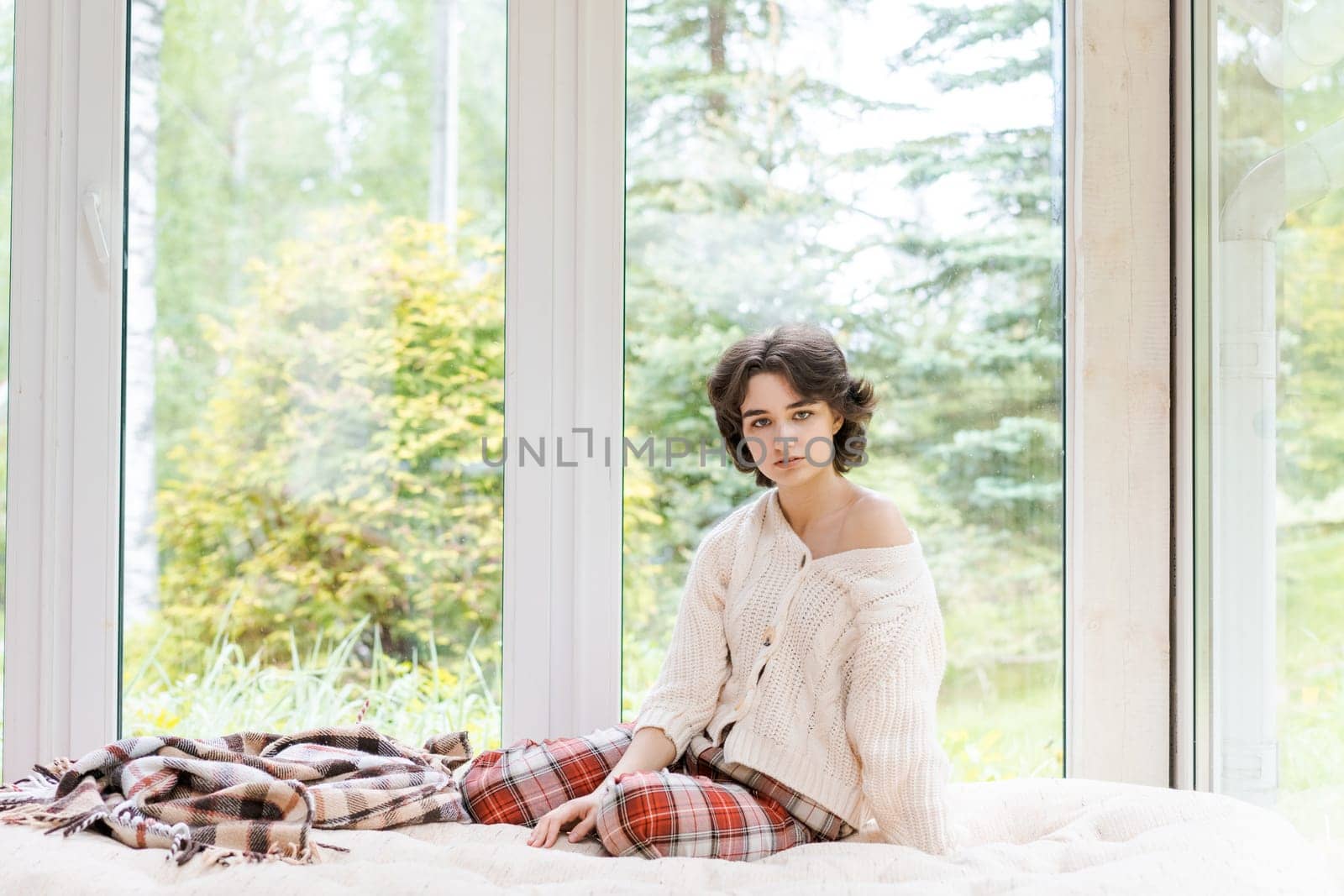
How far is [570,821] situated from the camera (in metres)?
1.31

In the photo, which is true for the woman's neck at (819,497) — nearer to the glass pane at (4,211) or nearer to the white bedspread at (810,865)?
the white bedspread at (810,865)

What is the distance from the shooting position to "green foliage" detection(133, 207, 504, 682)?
1.84 m

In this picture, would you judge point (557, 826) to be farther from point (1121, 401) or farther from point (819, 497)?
point (1121, 401)

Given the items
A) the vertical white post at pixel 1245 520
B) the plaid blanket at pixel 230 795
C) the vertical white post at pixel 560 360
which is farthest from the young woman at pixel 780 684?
the vertical white post at pixel 1245 520

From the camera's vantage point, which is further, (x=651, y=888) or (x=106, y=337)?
(x=106, y=337)

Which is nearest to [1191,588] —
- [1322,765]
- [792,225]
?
[1322,765]

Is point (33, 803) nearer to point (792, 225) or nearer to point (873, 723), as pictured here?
point (873, 723)

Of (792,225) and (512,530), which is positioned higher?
(792,225)

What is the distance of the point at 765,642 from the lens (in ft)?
4.69

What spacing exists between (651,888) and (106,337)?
1386 mm

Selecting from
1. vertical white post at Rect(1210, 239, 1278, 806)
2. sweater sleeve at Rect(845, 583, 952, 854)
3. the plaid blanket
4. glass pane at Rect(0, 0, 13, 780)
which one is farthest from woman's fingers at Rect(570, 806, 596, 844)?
glass pane at Rect(0, 0, 13, 780)

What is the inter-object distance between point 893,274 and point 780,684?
83cm

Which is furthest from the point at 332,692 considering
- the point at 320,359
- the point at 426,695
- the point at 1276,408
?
the point at 1276,408

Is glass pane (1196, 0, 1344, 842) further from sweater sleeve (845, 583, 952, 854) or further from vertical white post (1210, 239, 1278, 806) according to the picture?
sweater sleeve (845, 583, 952, 854)
